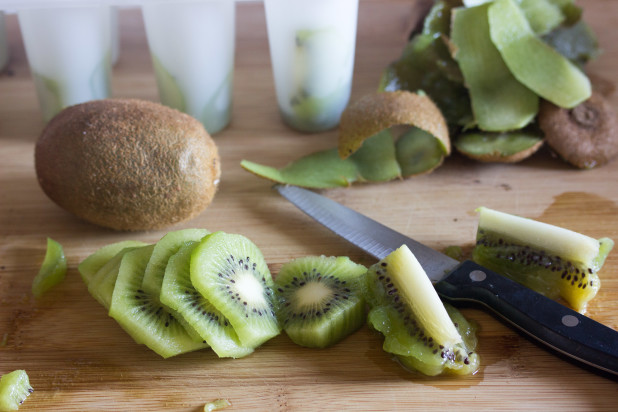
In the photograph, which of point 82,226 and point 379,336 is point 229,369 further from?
point 82,226

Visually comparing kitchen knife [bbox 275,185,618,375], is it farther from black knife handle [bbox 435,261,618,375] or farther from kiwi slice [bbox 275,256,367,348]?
kiwi slice [bbox 275,256,367,348]

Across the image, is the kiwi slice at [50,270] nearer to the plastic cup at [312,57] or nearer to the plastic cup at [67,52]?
the plastic cup at [67,52]

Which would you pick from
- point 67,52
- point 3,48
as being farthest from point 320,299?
point 3,48

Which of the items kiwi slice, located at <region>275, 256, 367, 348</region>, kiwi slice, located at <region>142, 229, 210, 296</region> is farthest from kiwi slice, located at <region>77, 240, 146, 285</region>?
kiwi slice, located at <region>275, 256, 367, 348</region>

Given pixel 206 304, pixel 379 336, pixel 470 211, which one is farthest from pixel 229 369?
pixel 470 211

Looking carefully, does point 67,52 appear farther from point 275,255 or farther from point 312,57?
point 275,255
